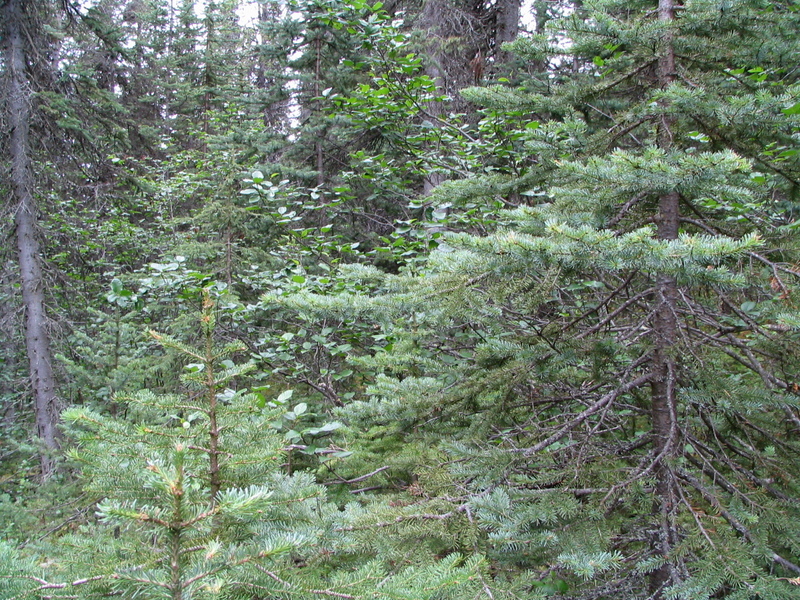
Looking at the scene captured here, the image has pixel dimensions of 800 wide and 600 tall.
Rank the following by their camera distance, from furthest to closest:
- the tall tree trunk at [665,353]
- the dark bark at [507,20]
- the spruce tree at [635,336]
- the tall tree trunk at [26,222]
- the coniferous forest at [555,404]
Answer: the dark bark at [507,20]
the tall tree trunk at [26,222]
the tall tree trunk at [665,353]
the spruce tree at [635,336]
the coniferous forest at [555,404]

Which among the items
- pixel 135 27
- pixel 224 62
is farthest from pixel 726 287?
pixel 135 27

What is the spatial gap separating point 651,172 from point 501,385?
118 cm

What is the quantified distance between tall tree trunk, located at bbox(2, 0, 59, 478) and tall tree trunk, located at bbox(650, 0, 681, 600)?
9.18m

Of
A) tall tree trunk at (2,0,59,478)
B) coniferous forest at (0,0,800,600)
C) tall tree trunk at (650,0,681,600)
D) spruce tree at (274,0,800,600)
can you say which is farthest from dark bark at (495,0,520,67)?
tall tree trunk at (2,0,59,478)

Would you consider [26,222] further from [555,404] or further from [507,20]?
[507,20]

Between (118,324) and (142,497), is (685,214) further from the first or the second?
(118,324)

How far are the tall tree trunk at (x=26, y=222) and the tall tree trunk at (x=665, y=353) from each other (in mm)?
9181

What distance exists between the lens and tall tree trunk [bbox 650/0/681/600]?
2.15m

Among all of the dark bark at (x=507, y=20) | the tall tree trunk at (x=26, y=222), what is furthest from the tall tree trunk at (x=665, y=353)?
the tall tree trunk at (x=26, y=222)

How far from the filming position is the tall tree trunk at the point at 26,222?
25.9ft

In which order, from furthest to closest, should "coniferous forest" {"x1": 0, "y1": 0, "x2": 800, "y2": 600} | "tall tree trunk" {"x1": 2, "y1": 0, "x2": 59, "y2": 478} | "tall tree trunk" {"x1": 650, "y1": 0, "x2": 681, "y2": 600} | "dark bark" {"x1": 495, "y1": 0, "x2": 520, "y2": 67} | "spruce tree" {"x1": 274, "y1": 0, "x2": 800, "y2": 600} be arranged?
"dark bark" {"x1": 495, "y1": 0, "x2": 520, "y2": 67}
"tall tree trunk" {"x1": 2, "y1": 0, "x2": 59, "y2": 478}
"tall tree trunk" {"x1": 650, "y1": 0, "x2": 681, "y2": 600}
"spruce tree" {"x1": 274, "y1": 0, "x2": 800, "y2": 600}
"coniferous forest" {"x1": 0, "y1": 0, "x2": 800, "y2": 600}

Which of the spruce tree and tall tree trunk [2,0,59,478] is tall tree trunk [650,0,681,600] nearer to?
the spruce tree

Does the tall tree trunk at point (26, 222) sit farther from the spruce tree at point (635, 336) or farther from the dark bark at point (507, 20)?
the dark bark at point (507, 20)

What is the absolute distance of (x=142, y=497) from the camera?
1.53 metres
